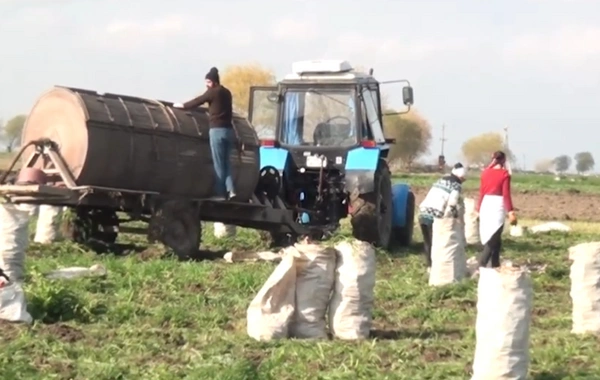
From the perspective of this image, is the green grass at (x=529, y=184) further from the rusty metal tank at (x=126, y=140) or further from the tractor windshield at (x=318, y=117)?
the rusty metal tank at (x=126, y=140)

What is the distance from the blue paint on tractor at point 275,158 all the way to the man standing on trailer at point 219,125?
195 cm

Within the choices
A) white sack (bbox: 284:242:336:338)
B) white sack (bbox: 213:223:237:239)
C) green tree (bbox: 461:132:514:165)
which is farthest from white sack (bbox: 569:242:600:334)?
green tree (bbox: 461:132:514:165)

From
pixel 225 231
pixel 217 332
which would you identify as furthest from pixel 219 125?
pixel 217 332

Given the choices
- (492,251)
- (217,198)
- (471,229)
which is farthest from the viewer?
(471,229)

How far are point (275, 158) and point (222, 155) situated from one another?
2.53 m

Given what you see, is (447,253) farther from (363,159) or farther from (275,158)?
(275,158)

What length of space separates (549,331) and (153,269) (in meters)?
4.74

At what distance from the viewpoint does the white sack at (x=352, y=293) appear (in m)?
10.4

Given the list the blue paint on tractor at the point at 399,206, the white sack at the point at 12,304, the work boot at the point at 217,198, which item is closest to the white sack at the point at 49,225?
the work boot at the point at 217,198

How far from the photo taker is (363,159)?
1820 centimetres

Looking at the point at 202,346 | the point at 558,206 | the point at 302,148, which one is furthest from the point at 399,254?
the point at 558,206

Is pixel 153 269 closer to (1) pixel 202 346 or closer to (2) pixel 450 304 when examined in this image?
(2) pixel 450 304

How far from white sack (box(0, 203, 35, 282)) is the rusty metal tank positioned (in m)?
2.12

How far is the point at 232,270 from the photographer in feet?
47.4
